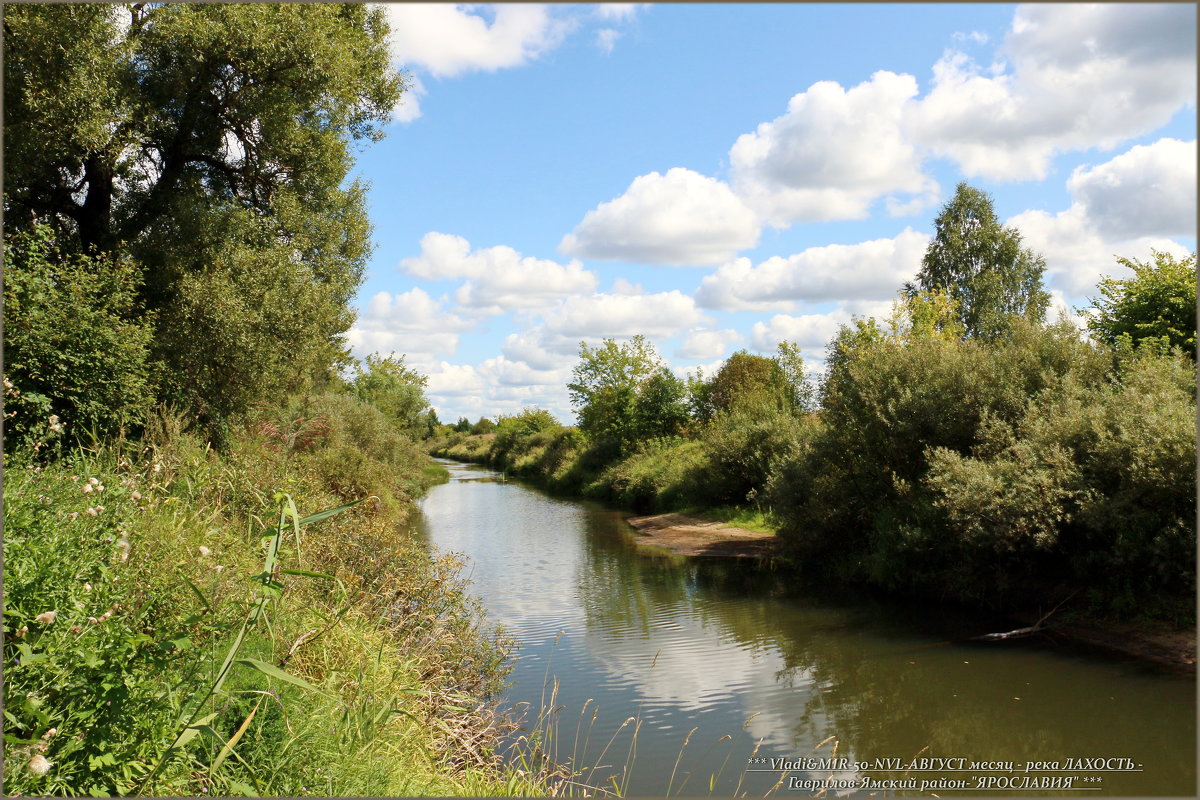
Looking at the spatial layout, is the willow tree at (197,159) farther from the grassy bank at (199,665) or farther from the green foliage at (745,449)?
the green foliage at (745,449)

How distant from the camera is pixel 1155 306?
20359 mm

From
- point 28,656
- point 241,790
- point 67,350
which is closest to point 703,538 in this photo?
point 67,350

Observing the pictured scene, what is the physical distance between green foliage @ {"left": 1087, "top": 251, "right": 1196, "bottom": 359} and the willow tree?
59.9 ft

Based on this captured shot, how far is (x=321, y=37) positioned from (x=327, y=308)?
4.57m

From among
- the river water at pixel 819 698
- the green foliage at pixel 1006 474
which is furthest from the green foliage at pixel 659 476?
the river water at pixel 819 698

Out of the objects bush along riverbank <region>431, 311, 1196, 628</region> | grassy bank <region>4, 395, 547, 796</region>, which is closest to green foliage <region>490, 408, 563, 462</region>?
bush along riverbank <region>431, 311, 1196, 628</region>

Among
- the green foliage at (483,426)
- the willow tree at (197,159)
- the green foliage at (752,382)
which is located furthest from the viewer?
the green foliage at (483,426)

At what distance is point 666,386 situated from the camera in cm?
4109

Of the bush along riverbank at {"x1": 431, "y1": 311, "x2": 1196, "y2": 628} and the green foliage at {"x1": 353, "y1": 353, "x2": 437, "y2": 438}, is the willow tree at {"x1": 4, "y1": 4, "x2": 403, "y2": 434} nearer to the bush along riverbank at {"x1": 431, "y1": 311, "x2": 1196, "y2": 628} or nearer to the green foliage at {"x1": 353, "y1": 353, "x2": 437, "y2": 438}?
the bush along riverbank at {"x1": 431, "y1": 311, "x2": 1196, "y2": 628}

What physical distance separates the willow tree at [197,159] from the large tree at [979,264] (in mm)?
30969

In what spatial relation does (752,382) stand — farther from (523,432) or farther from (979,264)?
(523,432)

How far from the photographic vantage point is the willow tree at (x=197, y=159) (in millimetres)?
11148

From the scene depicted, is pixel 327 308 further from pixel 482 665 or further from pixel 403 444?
pixel 403 444

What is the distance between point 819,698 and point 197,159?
13.7m
